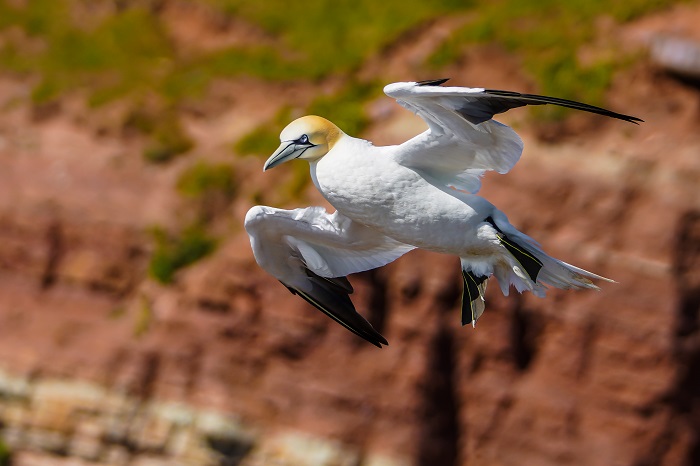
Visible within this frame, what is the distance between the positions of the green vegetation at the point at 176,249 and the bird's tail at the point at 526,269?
22.0 ft

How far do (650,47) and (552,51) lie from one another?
926 mm

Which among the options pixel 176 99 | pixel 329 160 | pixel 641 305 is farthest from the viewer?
pixel 176 99

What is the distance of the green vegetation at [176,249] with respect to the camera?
1288 centimetres

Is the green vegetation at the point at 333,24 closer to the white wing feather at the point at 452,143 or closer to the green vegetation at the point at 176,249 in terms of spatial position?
the green vegetation at the point at 176,249

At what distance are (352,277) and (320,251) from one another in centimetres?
517

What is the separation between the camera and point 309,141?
6.32 metres

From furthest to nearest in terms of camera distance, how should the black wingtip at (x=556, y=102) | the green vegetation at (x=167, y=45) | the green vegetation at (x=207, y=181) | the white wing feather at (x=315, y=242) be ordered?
the green vegetation at (x=167, y=45), the green vegetation at (x=207, y=181), the white wing feather at (x=315, y=242), the black wingtip at (x=556, y=102)

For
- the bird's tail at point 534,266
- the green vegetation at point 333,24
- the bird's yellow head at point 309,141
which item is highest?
the green vegetation at point 333,24

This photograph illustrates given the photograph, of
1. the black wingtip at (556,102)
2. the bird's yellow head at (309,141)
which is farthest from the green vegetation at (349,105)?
the black wingtip at (556,102)

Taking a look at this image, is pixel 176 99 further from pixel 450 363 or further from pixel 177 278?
pixel 450 363

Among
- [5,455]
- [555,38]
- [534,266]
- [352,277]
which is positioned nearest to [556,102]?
[534,266]

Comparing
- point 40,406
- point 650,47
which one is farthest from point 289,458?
point 650,47

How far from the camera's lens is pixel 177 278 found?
12.9 meters

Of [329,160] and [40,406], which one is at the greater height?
[40,406]
